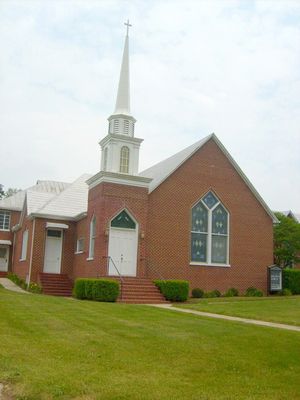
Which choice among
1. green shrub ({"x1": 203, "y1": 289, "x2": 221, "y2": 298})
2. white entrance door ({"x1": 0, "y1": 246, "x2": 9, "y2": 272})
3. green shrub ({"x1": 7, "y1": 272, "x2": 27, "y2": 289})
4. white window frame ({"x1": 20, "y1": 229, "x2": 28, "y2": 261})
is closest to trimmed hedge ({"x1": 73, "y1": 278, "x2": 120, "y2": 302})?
green shrub ({"x1": 203, "y1": 289, "x2": 221, "y2": 298})

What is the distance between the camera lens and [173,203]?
25672 millimetres

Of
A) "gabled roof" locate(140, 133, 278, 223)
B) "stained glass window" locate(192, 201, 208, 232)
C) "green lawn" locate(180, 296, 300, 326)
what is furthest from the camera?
"stained glass window" locate(192, 201, 208, 232)

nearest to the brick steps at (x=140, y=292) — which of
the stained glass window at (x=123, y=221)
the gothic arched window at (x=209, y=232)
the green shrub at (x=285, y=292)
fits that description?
the stained glass window at (x=123, y=221)

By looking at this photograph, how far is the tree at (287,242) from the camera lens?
3406cm

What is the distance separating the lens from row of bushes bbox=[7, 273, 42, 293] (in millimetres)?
25936

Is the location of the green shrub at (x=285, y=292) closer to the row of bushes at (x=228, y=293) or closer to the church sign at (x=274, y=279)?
the church sign at (x=274, y=279)

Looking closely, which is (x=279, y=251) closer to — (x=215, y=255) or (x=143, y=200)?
(x=215, y=255)

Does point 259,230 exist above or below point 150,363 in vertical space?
above

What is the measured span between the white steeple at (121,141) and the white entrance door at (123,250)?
3261 mm

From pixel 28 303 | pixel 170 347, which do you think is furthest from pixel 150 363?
pixel 28 303

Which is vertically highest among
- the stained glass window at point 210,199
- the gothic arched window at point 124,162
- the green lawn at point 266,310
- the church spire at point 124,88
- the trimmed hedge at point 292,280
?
the church spire at point 124,88

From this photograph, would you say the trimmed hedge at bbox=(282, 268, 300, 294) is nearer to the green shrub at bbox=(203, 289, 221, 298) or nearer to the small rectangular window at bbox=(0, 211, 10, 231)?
the green shrub at bbox=(203, 289, 221, 298)

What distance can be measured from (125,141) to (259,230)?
8.92 m

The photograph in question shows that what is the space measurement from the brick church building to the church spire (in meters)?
0.05
